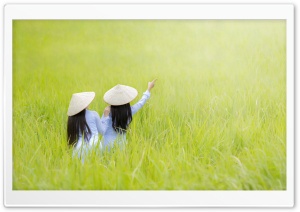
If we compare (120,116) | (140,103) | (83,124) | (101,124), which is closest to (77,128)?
(83,124)

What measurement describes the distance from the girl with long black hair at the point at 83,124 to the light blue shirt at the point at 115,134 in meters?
0.03

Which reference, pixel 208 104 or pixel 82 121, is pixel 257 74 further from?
pixel 82 121

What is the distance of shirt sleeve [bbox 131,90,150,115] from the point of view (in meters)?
3.24

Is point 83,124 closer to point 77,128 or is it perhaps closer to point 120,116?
point 77,128

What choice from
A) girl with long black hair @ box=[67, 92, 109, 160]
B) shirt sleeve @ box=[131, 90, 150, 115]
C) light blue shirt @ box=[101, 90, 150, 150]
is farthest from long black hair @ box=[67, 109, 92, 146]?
shirt sleeve @ box=[131, 90, 150, 115]

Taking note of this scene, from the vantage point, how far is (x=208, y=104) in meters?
3.31

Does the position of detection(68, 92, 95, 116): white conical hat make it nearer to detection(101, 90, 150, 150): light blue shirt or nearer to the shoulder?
the shoulder

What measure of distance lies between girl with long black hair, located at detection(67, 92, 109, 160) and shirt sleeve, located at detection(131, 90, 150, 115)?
20 cm

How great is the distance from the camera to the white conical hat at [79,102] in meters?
3.18
